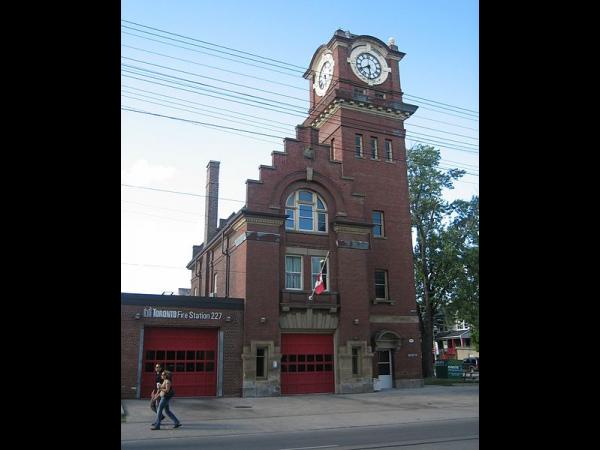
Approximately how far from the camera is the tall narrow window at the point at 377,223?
35325 mm

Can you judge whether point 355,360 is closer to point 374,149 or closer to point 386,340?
point 386,340

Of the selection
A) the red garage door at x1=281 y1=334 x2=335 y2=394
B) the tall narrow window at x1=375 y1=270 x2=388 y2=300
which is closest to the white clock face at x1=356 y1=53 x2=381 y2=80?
the tall narrow window at x1=375 y1=270 x2=388 y2=300

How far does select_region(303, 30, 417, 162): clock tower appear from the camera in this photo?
35.8 metres

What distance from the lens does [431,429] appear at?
50.6ft

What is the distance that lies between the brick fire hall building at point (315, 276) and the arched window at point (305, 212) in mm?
62

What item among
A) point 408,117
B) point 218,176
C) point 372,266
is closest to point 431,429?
point 372,266

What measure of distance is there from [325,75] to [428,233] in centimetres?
1489

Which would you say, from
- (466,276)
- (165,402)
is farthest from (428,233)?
(165,402)

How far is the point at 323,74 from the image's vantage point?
39.5 m

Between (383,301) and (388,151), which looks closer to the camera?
(383,301)

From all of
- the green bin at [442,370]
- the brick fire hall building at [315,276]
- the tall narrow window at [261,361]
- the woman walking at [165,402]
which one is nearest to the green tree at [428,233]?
the green bin at [442,370]
